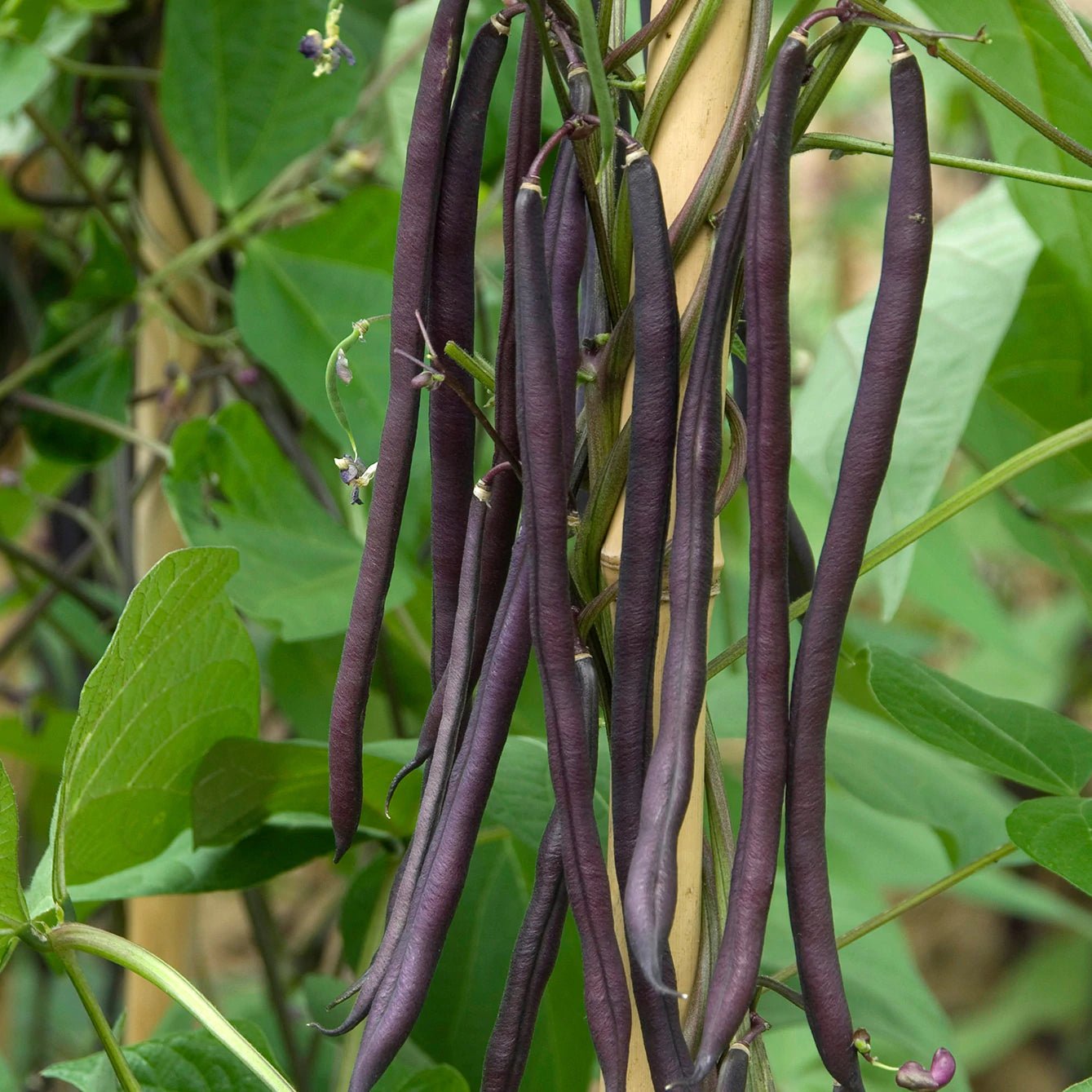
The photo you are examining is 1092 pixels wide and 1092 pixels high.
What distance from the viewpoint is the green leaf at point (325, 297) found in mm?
621

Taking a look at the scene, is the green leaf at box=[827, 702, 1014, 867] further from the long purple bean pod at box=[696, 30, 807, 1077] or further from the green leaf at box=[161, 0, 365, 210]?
the green leaf at box=[161, 0, 365, 210]

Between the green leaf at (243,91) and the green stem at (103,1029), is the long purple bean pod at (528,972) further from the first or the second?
the green leaf at (243,91)

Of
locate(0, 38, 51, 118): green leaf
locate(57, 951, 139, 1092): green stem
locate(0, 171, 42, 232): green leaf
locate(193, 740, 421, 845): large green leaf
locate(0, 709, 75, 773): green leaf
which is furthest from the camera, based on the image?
locate(0, 171, 42, 232): green leaf

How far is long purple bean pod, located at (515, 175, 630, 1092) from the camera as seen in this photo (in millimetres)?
256

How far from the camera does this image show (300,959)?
100cm

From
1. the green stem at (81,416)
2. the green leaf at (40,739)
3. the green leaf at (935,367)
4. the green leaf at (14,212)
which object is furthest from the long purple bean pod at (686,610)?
the green leaf at (14,212)

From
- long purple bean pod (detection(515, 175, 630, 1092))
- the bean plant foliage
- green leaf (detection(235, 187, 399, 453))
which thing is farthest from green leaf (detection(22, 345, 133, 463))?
long purple bean pod (detection(515, 175, 630, 1092))

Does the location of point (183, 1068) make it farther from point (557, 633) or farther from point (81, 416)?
point (81, 416)

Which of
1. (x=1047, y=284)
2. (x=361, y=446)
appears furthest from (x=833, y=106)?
(x=361, y=446)

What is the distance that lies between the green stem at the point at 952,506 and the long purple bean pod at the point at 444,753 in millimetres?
63

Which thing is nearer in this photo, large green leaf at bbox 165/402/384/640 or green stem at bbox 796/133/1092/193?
green stem at bbox 796/133/1092/193

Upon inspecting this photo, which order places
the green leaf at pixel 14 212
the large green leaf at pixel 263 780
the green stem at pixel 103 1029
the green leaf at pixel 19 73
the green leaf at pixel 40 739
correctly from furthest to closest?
the green leaf at pixel 14 212, the green leaf at pixel 40 739, the green leaf at pixel 19 73, the large green leaf at pixel 263 780, the green stem at pixel 103 1029

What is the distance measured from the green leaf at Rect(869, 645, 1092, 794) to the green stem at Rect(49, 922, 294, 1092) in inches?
7.9

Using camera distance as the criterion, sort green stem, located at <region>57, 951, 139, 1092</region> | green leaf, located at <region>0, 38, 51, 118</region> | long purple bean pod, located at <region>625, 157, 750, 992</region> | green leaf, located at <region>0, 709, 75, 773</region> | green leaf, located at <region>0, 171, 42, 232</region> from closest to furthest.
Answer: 1. long purple bean pod, located at <region>625, 157, 750, 992</region>
2. green stem, located at <region>57, 951, 139, 1092</region>
3. green leaf, located at <region>0, 38, 51, 118</region>
4. green leaf, located at <region>0, 709, 75, 773</region>
5. green leaf, located at <region>0, 171, 42, 232</region>
